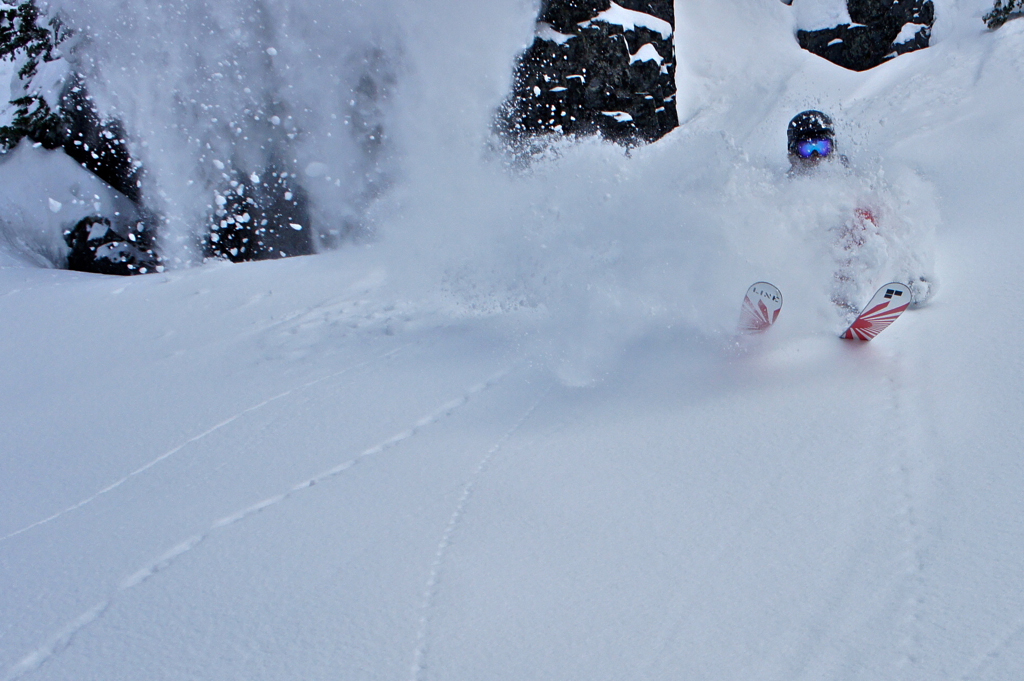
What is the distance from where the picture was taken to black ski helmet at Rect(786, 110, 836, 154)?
5.03m

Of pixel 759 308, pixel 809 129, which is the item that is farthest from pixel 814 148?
pixel 759 308

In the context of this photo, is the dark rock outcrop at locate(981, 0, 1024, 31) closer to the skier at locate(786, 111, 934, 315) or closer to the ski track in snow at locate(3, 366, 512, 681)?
the skier at locate(786, 111, 934, 315)

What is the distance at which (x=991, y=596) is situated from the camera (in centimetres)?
189

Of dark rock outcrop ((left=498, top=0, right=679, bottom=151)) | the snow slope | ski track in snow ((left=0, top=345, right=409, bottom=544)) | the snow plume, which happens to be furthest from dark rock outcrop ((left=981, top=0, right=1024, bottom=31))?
ski track in snow ((left=0, top=345, right=409, bottom=544))

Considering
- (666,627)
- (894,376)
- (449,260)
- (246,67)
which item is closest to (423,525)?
(666,627)

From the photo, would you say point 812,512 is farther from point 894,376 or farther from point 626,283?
point 626,283

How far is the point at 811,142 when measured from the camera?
16.4 ft

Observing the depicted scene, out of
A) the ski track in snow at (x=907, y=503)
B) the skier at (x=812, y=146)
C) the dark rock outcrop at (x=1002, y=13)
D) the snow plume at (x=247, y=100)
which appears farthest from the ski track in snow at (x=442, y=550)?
the dark rock outcrop at (x=1002, y=13)

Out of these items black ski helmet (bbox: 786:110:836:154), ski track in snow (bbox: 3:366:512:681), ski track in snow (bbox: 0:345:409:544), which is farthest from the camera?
black ski helmet (bbox: 786:110:836:154)

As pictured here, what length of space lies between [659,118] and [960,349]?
9.58 m

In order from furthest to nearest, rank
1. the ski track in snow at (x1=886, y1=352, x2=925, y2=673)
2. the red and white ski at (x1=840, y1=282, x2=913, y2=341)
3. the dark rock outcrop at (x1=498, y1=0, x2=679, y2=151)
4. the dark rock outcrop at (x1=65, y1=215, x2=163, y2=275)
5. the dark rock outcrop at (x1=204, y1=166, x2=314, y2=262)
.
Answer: the dark rock outcrop at (x1=498, y1=0, x2=679, y2=151)
the dark rock outcrop at (x1=204, y1=166, x2=314, y2=262)
the dark rock outcrop at (x1=65, y1=215, x2=163, y2=275)
the red and white ski at (x1=840, y1=282, x2=913, y2=341)
the ski track in snow at (x1=886, y1=352, x2=925, y2=673)

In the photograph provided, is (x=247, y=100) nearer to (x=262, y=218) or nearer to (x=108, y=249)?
(x=262, y=218)

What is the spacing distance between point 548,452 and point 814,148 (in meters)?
3.42

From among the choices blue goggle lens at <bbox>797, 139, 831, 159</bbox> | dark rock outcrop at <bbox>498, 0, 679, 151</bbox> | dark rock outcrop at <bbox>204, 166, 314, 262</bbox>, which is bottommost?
dark rock outcrop at <bbox>204, 166, 314, 262</bbox>
